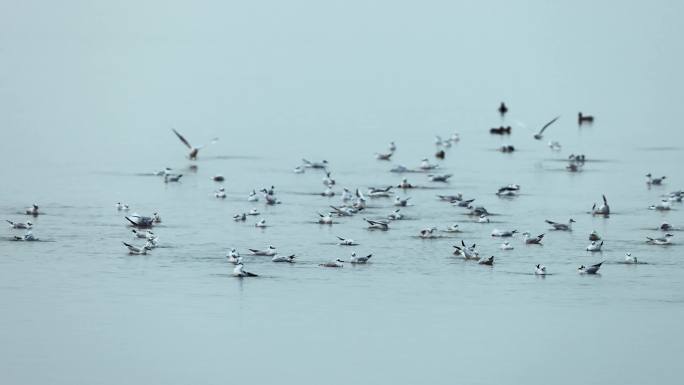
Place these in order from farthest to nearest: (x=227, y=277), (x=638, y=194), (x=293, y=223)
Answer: (x=638, y=194) → (x=293, y=223) → (x=227, y=277)

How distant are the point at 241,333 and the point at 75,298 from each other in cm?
368

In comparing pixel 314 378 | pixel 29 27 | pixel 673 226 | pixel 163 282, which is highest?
pixel 29 27

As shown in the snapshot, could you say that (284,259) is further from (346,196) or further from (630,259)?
(346,196)

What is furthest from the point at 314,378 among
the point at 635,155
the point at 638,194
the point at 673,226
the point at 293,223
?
the point at 635,155

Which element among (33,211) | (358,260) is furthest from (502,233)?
(33,211)

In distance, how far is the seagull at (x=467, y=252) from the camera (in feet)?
101

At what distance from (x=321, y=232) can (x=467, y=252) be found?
4.07 metres

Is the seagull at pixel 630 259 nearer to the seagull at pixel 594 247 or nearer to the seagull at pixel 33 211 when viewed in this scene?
the seagull at pixel 594 247

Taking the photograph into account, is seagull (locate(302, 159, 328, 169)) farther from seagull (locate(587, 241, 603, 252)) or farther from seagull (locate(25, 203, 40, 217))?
seagull (locate(587, 241, 603, 252))

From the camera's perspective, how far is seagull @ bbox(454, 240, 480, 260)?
101ft

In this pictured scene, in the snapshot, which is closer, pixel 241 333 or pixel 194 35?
pixel 241 333

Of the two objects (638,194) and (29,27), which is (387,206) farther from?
(29,27)

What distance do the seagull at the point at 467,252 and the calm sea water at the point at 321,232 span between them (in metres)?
0.29

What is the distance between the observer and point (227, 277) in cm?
2823
